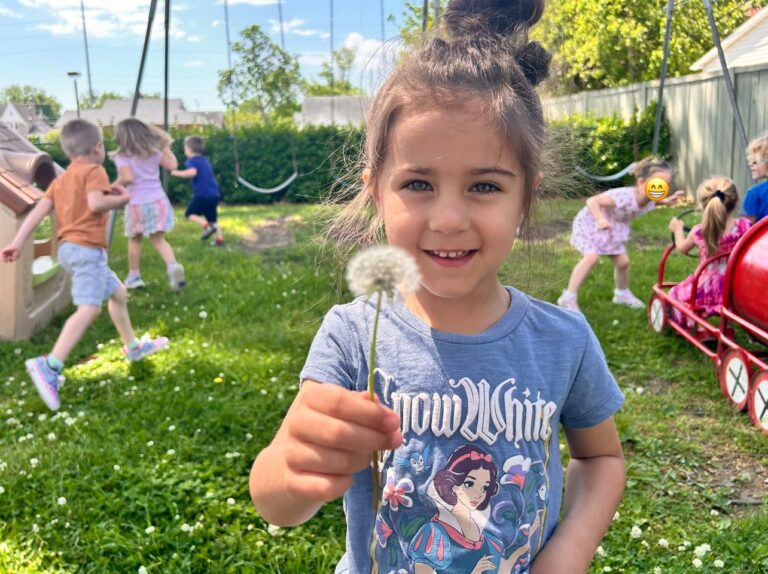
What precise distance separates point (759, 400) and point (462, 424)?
288 cm

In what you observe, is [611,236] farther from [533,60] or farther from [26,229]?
[533,60]

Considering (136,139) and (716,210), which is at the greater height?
(136,139)

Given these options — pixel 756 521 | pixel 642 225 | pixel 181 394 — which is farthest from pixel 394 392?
pixel 642 225

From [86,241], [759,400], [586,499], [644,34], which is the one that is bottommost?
[759,400]

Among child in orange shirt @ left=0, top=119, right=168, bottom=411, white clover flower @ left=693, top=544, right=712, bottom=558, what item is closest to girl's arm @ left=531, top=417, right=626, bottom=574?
white clover flower @ left=693, top=544, right=712, bottom=558

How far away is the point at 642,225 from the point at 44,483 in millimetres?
7954

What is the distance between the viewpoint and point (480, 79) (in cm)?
121

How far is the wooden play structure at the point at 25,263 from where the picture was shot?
5.02 meters

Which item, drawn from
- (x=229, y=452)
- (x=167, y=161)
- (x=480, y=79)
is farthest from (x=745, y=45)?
(x=480, y=79)

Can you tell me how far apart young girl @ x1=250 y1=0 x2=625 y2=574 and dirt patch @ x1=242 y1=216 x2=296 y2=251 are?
7.53m

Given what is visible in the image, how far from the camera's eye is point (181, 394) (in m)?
3.74

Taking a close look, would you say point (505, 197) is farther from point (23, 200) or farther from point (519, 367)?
point (23, 200)

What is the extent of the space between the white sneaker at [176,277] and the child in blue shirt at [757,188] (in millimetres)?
4575

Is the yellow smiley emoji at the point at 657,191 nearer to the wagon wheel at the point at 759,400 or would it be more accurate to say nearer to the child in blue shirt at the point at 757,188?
the wagon wheel at the point at 759,400
